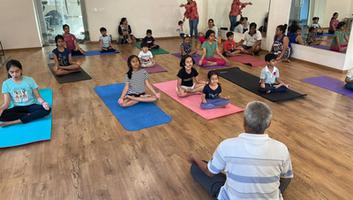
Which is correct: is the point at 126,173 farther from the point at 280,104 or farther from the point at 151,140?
the point at 280,104

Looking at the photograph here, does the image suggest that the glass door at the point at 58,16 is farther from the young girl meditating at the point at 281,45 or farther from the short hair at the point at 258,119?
the short hair at the point at 258,119

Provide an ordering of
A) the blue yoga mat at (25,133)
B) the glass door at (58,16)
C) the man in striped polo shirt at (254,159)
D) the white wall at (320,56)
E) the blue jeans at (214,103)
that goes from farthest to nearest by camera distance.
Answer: the glass door at (58,16)
the white wall at (320,56)
the blue jeans at (214,103)
the blue yoga mat at (25,133)
the man in striped polo shirt at (254,159)

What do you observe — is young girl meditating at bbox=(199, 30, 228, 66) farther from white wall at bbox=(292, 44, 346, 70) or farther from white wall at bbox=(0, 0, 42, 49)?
white wall at bbox=(0, 0, 42, 49)

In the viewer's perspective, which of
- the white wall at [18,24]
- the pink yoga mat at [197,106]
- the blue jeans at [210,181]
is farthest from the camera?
the white wall at [18,24]

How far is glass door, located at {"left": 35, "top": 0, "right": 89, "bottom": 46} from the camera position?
297 inches

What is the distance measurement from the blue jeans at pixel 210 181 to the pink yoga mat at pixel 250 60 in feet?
13.1

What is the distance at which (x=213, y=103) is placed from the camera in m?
3.61

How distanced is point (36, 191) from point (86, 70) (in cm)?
361

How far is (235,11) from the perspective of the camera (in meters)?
7.91

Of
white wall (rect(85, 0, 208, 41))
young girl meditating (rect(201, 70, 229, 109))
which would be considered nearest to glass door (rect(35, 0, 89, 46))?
Answer: white wall (rect(85, 0, 208, 41))

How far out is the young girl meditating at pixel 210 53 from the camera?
Answer: 5543 mm

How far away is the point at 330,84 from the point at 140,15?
571cm

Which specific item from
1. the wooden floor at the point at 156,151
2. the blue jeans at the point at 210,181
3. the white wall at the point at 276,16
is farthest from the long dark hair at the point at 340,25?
the blue jeans at the point at 210,181

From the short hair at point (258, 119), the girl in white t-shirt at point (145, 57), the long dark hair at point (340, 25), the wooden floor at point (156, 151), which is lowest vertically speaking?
the wooden floor at point (156, 151)
